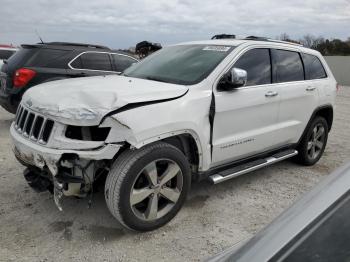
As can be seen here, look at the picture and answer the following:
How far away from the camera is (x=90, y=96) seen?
3355 mm

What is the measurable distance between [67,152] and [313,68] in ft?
12.8

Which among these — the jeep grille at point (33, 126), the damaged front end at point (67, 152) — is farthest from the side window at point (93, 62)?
the damaged front end at point (67, 152)

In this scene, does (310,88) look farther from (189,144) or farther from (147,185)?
(147,185)

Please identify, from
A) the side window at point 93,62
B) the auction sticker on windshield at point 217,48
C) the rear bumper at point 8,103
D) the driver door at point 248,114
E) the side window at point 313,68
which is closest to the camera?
the driver door at point 248,114

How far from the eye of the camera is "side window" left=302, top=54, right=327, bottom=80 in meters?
5.46

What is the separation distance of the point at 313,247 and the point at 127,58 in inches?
328

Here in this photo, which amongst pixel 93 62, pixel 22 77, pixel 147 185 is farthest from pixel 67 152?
pixel 93 62

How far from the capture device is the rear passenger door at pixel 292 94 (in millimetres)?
4855

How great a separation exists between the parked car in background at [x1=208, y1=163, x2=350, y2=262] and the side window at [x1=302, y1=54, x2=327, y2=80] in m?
4.47

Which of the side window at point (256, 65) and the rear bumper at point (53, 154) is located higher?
the side window at point (256, 65)

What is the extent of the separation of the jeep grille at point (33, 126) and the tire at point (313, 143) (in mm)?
3622

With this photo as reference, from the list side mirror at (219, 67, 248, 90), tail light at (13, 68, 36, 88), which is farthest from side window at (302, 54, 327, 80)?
tail light at (13, 68, 36, 88)

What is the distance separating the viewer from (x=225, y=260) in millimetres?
1531

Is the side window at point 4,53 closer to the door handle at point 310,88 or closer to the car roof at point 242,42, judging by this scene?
the car roof at point 242,42
